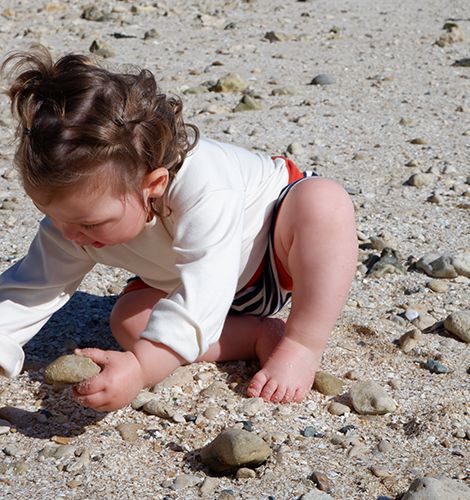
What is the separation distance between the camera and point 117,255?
8.84ft

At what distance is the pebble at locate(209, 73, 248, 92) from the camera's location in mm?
5598

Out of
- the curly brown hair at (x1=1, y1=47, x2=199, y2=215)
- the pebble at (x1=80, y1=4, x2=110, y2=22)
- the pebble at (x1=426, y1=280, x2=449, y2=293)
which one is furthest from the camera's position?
the pebble at (x1=80, y1=4, x2=110, y2=22)

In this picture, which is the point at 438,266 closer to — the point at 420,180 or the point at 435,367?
the point at 435,367

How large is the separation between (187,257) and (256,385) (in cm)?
42

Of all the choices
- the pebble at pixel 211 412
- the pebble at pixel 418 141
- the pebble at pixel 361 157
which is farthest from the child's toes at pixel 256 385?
the pebble at pixel 418 141

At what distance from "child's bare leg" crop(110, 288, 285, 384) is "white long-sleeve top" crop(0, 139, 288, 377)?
2.5 inches

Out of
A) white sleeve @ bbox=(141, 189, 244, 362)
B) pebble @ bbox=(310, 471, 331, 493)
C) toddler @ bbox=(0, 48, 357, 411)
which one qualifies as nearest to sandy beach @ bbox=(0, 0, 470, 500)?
pebble @ bbox=(310, 471, 331, 493)

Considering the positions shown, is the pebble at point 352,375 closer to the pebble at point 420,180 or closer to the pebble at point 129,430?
the pebble at point 129,430

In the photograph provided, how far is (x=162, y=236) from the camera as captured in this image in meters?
2.56

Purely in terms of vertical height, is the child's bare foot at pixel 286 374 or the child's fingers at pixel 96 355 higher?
the child's fingers at pixel 96 355

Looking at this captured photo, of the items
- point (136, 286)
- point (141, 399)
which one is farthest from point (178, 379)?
point (136, 286)

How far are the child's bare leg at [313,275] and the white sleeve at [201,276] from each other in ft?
0.84

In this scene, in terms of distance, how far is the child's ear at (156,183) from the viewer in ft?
7.82

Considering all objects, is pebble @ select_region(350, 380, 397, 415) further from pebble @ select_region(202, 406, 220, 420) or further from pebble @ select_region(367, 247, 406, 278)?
pebble @ select_region(367, 247, 406, 278)
